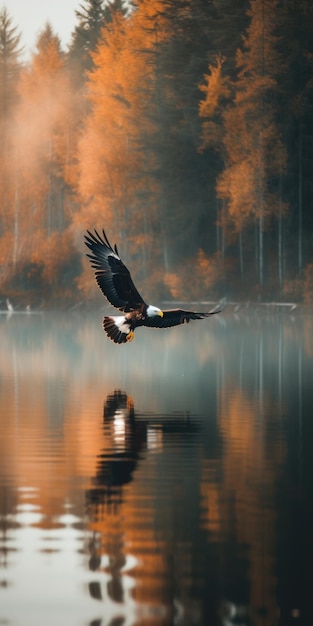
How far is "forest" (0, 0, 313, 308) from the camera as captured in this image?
50.3 metres

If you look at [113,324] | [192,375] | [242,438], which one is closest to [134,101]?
[192,375]

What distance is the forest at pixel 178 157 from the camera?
165ft

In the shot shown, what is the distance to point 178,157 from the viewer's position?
54.8 meters

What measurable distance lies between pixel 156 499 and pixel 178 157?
4524 centimetres

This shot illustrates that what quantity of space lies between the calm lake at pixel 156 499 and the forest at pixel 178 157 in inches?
1127

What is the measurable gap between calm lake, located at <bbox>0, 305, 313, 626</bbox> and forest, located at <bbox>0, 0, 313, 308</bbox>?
28616 mm

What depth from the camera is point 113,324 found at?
61.9ft

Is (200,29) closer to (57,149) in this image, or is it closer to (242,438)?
(57,149)

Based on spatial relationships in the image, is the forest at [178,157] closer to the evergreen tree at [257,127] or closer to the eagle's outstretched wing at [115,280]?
the evergreen tree at [257,127]

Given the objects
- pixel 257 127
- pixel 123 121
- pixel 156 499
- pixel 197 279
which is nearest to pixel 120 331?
pixel 156 499

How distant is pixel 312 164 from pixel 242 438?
125ft

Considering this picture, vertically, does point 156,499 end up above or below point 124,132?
below

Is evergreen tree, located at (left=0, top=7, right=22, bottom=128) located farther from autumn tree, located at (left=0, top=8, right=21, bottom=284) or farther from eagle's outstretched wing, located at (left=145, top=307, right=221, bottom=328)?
eagle's outstretched wing, located at (left=145, top=307, right=221, bottom=328)

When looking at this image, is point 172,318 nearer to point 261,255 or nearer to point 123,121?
point 261,255
